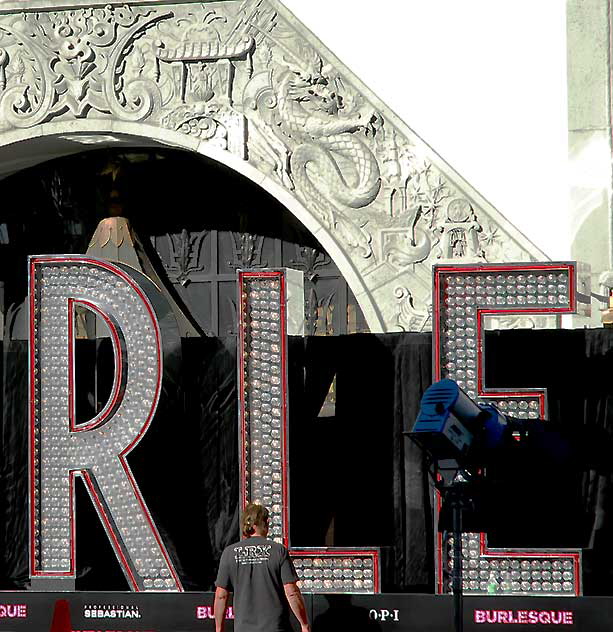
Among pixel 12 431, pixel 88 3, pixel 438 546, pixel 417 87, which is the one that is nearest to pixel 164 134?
pixel 88 3

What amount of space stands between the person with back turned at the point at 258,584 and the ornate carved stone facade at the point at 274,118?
13.9 ft

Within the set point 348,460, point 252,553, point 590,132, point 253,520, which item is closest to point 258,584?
point 252,553

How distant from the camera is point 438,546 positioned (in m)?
11.9

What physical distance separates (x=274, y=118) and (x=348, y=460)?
351 cm

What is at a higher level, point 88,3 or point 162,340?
point 88,3

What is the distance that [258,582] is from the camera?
9844 millimetres

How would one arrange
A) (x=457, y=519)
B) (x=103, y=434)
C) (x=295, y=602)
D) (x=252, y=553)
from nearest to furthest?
(x=295, y=602)
(x=252, y=553)
(x=457, y=519)
(x=103, y=434)

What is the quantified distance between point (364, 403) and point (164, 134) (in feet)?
12.0

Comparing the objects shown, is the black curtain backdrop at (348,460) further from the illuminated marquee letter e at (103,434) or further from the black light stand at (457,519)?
the black light stand at (457,519)

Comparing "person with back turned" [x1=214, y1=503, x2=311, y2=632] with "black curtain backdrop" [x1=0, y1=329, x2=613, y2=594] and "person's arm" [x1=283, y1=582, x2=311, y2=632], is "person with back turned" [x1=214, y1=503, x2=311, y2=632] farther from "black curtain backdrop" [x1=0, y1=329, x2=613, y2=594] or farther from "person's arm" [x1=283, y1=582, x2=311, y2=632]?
"black curtain backdrop" [x1=0, y1=329, x2=613, y2=594]

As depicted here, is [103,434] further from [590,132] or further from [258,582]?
[590,132]

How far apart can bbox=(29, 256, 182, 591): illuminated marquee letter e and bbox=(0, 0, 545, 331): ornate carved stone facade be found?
7.89ft

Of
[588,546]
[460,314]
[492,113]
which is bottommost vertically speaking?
[588,546]

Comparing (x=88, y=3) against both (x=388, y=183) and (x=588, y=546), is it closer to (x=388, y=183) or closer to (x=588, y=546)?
(x=388, y=183)
